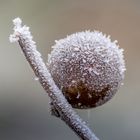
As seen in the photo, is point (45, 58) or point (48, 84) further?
point (45, 58)

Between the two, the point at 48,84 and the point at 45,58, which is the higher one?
the point at 45,58

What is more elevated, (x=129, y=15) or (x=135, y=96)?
(x=129, y=15)

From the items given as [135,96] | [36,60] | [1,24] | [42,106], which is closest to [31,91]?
[42,106]

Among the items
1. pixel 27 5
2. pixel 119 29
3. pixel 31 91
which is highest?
pixel 27 5

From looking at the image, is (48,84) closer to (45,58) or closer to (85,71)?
(85,71)

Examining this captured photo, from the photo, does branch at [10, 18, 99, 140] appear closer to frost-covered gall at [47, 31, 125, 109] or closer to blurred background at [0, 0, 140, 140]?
frost-covered gall at [47, 31, 125, 109]

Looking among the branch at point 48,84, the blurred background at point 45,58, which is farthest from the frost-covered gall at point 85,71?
the blurred background at point 45,58

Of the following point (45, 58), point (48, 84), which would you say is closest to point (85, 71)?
point (48, 84)

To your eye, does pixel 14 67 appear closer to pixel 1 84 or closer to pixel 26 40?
pixel 1 84
